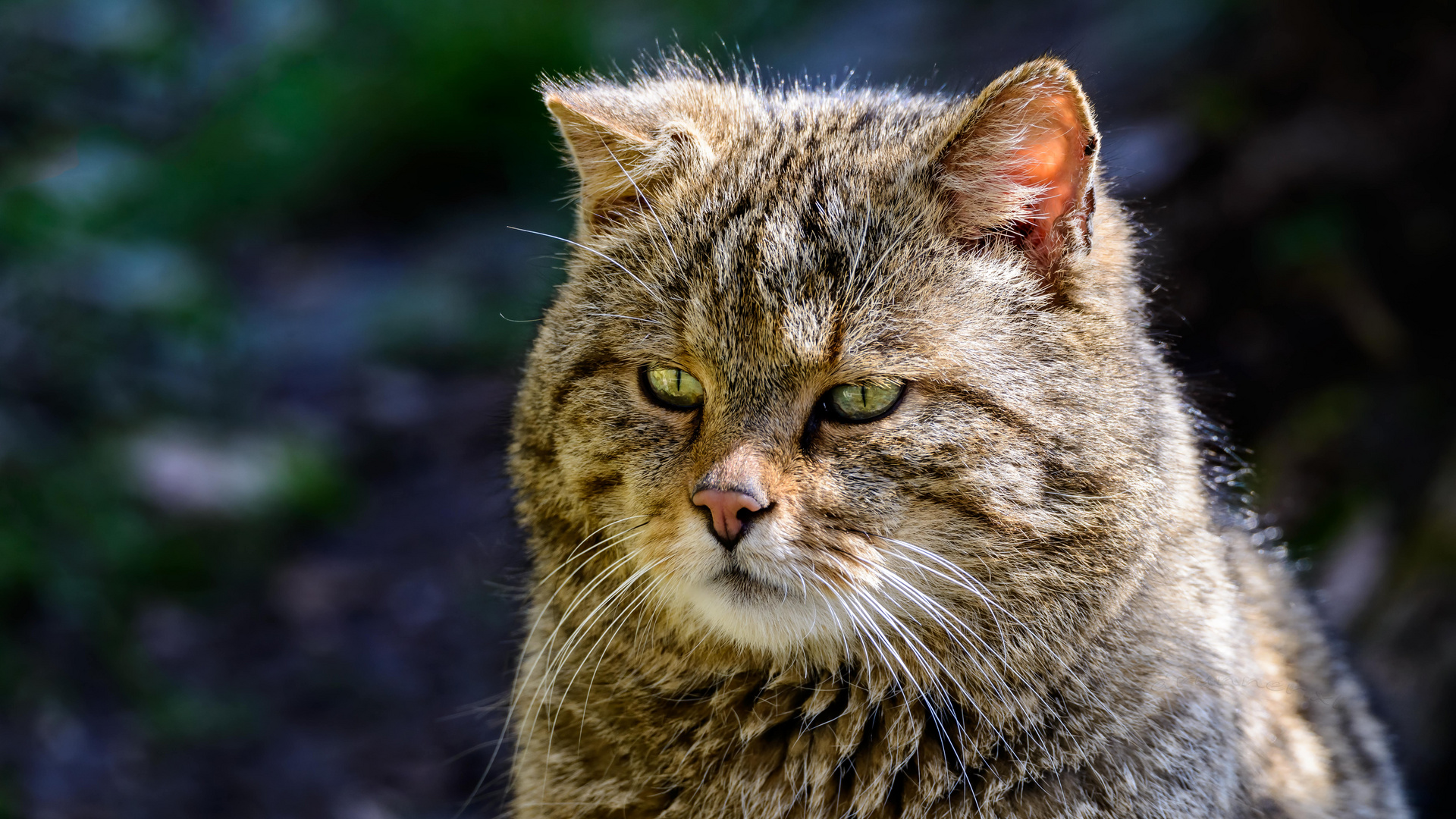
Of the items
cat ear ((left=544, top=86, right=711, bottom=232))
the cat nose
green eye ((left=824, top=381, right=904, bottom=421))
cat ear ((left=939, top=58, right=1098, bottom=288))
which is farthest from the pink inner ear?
the cat nose

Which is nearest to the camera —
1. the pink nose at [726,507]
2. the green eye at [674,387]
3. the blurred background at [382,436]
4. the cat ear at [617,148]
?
the pink nose at [726,507]

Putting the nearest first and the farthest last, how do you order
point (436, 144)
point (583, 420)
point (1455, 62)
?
point (583, 420) → point (1455, 62) → point (436, 144)

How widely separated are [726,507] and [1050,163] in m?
0.92

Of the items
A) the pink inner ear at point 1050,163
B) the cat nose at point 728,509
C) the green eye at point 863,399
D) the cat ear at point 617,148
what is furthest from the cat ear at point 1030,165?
the cat nose at point 728,509

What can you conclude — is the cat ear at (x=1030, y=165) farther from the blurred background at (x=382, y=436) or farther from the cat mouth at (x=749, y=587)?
the cat mouth at (x=749, y=587)

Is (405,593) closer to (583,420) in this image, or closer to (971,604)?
(583,420)

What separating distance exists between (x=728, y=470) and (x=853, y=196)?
0.63 m

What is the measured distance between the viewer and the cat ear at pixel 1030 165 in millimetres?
2238

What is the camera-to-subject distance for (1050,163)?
236cm

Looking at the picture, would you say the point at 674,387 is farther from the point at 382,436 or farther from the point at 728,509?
the point at 382,436

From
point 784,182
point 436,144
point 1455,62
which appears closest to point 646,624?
point 784,182

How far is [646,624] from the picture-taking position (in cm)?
255

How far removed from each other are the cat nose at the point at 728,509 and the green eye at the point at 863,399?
0.27 meters

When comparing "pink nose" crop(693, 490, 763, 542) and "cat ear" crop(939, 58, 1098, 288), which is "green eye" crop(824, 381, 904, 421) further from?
"cat ear" crop(939, 58, 1098, 288)
